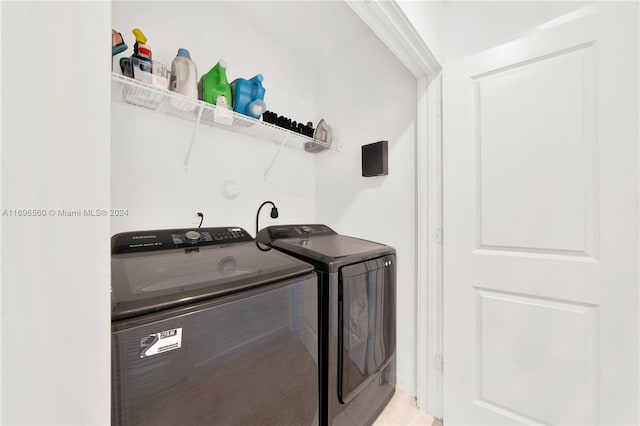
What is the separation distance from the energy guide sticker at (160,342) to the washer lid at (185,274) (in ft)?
0.21

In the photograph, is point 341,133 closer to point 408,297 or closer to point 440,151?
point 440,151

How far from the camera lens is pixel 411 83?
67.5 inches

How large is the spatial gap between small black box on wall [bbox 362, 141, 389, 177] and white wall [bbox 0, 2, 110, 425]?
169cm

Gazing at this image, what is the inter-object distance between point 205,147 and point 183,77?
0.45 metres

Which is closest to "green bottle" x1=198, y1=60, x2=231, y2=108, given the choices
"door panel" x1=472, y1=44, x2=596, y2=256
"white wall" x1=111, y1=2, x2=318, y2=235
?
"white wall" x1=111, y1=2, x2=318, y2=235

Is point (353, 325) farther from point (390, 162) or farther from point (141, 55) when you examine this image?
point (141, 55)

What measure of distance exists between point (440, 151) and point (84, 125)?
1.68 meters

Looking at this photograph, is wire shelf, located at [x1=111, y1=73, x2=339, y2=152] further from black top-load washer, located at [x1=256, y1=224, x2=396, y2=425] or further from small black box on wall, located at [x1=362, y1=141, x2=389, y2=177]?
black top-load washer, located at [x1=256, y1=224, x2=396, y2=425]

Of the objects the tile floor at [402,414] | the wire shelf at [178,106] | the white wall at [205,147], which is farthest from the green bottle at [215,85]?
the tile floor at [402,414]

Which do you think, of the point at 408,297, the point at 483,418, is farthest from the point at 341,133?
the point at 483,418

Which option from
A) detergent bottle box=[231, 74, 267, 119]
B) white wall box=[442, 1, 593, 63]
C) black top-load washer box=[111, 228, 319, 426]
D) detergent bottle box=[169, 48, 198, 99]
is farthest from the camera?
detergent bottle box=[231, 74, 267, 119]

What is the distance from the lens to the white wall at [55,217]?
27cm

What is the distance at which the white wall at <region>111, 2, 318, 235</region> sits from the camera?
54.1 inches

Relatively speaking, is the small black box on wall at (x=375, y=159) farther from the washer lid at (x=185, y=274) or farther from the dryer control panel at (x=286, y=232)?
the washer lid at (x=185, y=274)
